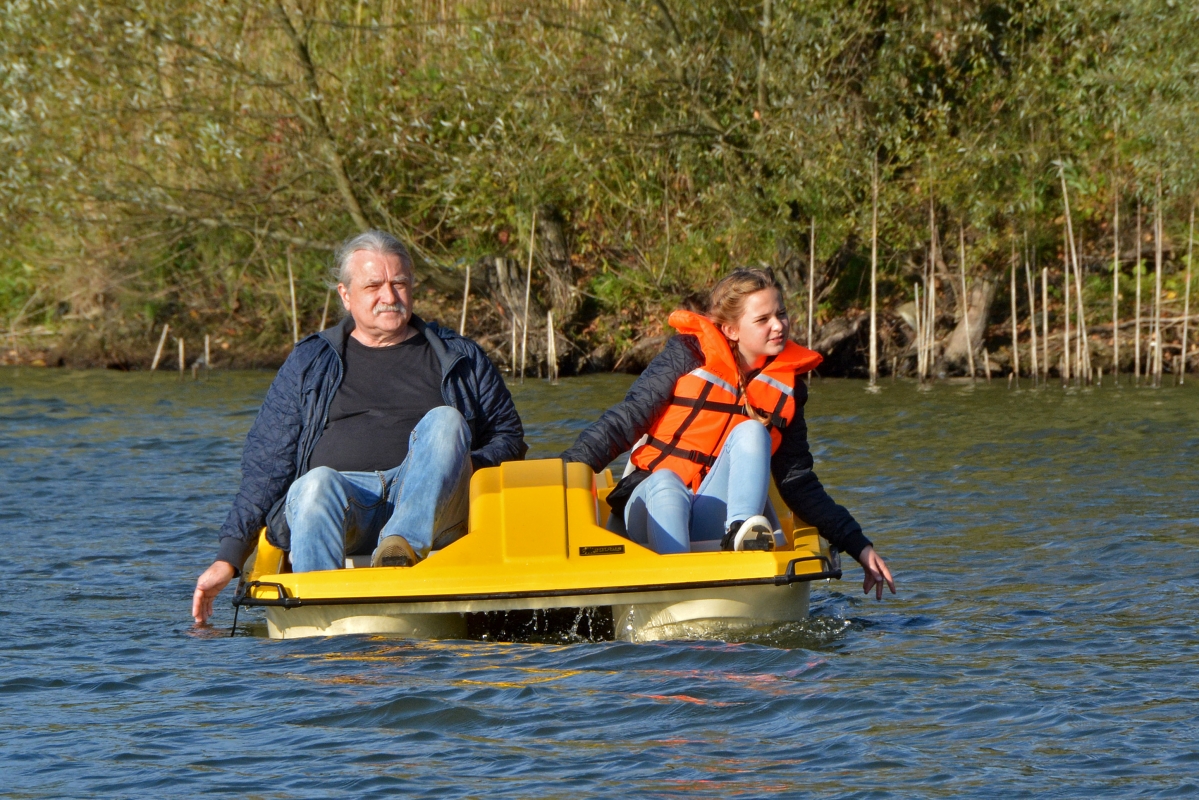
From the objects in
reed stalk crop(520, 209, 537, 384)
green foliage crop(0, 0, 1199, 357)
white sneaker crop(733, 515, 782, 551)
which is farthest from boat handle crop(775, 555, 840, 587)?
reed stalk crop(520, 209, 537, 384)

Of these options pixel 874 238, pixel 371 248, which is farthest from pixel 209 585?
pixel 874 238

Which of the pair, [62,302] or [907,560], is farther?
[62,302]

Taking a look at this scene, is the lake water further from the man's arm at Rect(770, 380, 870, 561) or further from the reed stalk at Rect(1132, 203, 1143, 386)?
the reed stalk at Rect(1132, 203, 1143, 386)

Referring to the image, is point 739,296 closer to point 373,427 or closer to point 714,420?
point 714,420

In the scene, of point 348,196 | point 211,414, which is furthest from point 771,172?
point 211,414

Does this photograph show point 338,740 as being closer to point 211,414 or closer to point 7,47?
point 211,414

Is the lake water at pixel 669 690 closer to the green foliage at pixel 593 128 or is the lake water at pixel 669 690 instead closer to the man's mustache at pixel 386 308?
the man's mustache at pixel 386 308

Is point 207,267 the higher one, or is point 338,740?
point 207,267

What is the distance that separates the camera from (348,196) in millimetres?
17344

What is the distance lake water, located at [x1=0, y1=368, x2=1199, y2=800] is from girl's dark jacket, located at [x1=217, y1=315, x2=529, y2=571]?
0.47m

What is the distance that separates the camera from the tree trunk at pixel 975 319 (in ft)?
54.0

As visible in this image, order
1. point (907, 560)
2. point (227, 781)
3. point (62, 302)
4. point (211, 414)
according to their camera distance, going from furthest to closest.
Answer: point (62, 302) → point (211, 414) → point (907, 560) → point (227, 781)

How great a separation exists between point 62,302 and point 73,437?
8118mm

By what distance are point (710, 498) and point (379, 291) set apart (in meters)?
1.26
